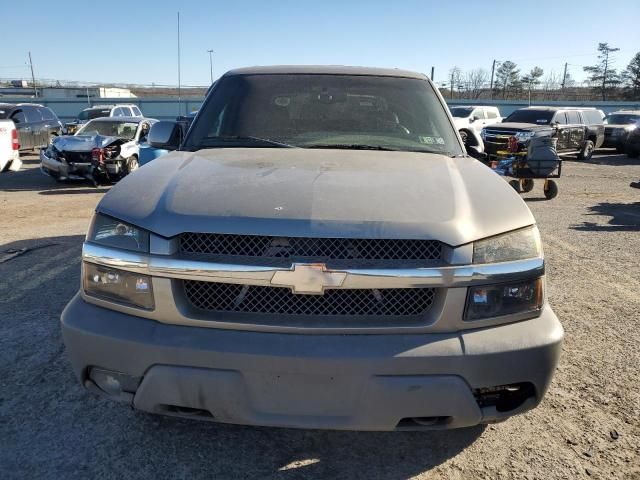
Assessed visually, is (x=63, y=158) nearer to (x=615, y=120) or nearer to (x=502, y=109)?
(x=615, y=120)

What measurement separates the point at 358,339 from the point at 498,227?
0.75m

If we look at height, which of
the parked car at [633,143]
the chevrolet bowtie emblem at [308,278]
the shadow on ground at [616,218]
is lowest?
the shadow on ground at [616,218]

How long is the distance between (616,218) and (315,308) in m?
8.39

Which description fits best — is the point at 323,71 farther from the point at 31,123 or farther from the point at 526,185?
the point at 31,123

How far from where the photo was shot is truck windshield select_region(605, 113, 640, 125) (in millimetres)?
22214

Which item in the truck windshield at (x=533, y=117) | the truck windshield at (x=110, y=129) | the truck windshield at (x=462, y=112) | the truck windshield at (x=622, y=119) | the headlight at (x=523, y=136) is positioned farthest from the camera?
the truck windshield at (x=462, y=112)

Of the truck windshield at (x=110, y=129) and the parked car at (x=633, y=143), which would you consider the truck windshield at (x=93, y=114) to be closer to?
the truck windshield at (x=110, y=129)

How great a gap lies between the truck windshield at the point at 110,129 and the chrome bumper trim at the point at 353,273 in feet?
37.3

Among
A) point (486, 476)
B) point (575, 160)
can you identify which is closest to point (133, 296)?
point (486, 476)

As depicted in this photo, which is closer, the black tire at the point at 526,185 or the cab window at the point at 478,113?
the black tire at the point at 526,185

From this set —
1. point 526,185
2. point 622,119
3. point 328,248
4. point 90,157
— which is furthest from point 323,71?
point 622,119

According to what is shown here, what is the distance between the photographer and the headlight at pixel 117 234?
84.2 inches

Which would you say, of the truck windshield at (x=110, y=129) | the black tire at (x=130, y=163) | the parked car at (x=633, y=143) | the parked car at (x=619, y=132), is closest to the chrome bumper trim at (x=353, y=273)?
the black tire at (x=130, y=163)

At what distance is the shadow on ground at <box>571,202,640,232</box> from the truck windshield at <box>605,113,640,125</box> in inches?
562
